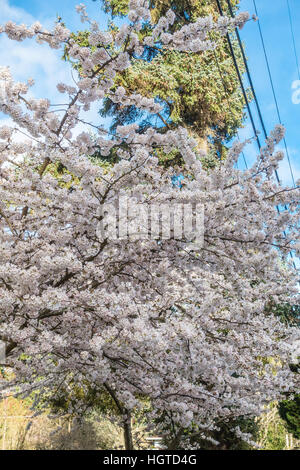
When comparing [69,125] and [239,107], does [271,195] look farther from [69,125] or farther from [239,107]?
[239,107]

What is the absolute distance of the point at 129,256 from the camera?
3.48 meters

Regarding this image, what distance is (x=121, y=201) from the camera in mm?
3094

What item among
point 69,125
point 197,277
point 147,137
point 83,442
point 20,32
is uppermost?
point 20,32

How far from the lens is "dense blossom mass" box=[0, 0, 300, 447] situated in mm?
2822

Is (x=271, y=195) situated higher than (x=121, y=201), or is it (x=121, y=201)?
(x=271, y=195)

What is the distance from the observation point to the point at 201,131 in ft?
39.5

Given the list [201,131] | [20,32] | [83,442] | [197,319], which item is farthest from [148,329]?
[201,131]

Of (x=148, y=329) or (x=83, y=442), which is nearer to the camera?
(x=148, y=329)

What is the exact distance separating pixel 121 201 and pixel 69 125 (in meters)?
1.10

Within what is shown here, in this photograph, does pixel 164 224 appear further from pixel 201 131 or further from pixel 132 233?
pixel 201 131

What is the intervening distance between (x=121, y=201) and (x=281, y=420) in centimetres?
826

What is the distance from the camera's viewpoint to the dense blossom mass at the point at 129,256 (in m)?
2.82

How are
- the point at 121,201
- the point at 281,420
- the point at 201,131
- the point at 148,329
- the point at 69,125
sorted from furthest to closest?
the point at 201,131
the point at 281,420
the point at 69,125
the point at 121,201
the point at 148,329

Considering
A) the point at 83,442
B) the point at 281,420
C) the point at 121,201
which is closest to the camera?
the point at 121,201
